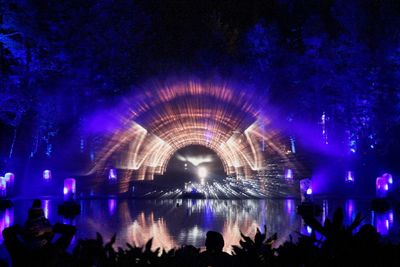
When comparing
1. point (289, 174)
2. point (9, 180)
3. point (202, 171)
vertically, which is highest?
point (202, 171)

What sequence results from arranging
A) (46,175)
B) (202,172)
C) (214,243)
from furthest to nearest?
(202,172) < (46,175) < (214,243)

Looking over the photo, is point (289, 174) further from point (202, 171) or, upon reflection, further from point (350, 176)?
point (202, 171)

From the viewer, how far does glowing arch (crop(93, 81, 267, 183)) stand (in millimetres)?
38375

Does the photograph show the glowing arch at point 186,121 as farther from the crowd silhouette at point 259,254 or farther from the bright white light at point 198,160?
the crowd silhouette at point 259,254

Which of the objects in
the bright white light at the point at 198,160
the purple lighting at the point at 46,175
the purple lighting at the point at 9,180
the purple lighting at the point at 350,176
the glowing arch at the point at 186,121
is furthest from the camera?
the bright white light at the point at 198,160

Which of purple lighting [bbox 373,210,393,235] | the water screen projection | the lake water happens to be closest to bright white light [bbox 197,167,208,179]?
the water screen projection

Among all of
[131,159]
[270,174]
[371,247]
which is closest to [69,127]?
[131,159]

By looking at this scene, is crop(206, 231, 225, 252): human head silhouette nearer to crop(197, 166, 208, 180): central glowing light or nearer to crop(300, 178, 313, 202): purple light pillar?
crop(300, 178, 313, 202): purple light pillar

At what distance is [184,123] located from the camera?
45.0 metres

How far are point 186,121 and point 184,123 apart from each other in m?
0.78

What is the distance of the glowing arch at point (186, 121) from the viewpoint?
1511 inches

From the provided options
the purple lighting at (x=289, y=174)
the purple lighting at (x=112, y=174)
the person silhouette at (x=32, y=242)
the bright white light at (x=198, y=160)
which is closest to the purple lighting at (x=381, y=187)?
the purple lighting at (x=289, y=174)

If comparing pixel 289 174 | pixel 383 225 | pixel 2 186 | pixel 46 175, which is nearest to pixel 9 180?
pixel 2 186

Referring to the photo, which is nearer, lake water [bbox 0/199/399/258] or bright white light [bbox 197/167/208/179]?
lake water [bbox 0/199/399/258]
